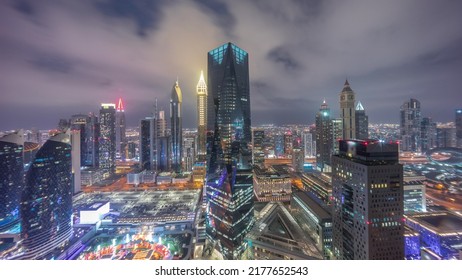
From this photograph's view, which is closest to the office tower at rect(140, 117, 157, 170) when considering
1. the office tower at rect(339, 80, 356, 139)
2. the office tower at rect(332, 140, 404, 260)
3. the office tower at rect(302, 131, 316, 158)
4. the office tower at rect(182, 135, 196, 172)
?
the office tower at rect(182, 135, 196, 172)

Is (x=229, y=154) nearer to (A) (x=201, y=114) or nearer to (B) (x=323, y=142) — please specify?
(A) (x=201, y=114)

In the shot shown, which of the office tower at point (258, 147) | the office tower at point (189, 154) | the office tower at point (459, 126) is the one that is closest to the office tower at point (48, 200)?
the office tower at point (459, 126)

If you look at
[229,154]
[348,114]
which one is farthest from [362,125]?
[229,154]

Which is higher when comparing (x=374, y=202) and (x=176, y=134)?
(x=176, y=134)

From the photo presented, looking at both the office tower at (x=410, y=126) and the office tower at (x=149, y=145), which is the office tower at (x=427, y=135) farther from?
the office tower at (x=149, y=145)

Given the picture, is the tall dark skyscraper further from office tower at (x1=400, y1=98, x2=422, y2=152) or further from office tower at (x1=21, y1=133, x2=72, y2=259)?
office tower at (x1=400, y1=98, x2=422, y2=152)
